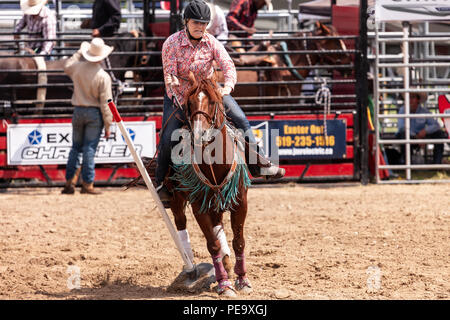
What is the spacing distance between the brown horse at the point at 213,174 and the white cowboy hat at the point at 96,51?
5.22 metres

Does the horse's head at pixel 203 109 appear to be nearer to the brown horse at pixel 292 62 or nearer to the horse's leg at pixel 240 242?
the horse's leg at pixel 240 242

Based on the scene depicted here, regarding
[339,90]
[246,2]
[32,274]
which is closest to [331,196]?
[339,90]

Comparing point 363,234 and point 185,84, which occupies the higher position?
point 185,84

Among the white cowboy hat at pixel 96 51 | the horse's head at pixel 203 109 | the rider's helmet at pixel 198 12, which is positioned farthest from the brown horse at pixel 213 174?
the white cowboy hat at pixel 96 51

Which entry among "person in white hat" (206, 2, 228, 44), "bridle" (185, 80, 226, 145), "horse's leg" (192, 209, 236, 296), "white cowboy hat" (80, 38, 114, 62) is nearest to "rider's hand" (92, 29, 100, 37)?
"white cowboy hat" (80, 38, 114, 62)

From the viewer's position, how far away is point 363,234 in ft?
23.9

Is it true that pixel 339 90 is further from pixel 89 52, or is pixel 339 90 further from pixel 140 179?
pixel 140 179

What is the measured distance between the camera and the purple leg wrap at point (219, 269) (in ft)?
16.8

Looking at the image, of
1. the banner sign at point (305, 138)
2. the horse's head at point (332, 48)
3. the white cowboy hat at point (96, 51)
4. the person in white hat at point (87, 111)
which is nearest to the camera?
the white cowboy hat at point (96, 51)

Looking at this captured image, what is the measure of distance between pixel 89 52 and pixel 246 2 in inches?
106

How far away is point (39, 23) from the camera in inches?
453

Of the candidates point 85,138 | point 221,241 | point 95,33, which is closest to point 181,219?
point 221,241

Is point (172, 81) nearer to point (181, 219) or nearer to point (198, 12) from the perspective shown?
point (198, 12)

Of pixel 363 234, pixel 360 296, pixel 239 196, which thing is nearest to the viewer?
pixel 360 296
